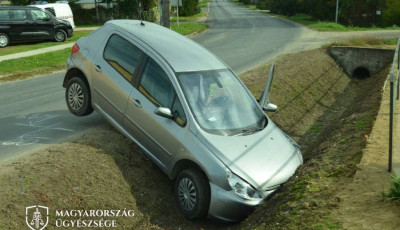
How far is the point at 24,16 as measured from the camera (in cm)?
2419

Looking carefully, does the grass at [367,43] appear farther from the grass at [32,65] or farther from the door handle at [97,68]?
the door handle at [97,68]

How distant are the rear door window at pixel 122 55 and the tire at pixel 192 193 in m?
2.07

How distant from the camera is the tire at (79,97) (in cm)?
859

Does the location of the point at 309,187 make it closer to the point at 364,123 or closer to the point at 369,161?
the point at 369,161

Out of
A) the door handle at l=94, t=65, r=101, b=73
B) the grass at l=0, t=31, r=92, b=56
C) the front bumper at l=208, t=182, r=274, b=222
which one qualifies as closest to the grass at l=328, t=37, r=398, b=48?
the grass at l=0, t=31, r=92, b=56

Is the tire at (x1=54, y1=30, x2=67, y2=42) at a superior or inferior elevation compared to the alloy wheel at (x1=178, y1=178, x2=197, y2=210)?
superior

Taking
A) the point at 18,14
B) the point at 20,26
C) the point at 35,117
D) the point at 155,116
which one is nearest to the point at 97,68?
the point at 155,116

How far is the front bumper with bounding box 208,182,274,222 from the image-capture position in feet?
20.6

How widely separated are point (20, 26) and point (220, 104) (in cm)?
1988

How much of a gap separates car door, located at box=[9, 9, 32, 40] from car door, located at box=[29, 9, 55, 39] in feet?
0.92

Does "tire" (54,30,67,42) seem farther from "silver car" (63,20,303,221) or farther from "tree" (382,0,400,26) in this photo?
"tree" (382,0,400,26)

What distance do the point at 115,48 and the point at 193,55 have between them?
147cm

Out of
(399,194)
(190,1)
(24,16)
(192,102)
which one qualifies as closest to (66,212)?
(192,102)

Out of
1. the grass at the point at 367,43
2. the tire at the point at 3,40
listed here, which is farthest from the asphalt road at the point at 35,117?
the tire at the point at 3,40
